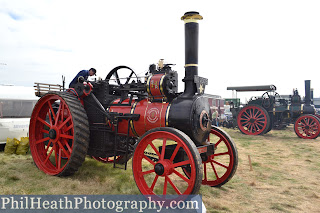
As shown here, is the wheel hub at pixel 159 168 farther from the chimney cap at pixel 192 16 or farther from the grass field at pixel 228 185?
the chimney cap at pixel 192 16

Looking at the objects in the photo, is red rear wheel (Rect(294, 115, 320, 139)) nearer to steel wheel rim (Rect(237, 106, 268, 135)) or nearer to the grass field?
steel wheel rim (Rect(237, 106, 268, 135))

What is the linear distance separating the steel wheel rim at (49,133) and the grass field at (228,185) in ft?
0.87

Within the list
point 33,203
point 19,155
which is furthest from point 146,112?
point 19,155

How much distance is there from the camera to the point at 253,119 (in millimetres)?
13422

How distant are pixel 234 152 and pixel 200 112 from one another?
3.42ft

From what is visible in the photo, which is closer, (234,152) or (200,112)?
(200,112)

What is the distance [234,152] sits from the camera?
452 centimetres

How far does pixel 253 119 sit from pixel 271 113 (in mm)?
1428

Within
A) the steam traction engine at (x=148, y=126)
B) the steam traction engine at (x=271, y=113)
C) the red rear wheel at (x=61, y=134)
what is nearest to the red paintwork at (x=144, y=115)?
the steam traction engine at (x=148, y=126)

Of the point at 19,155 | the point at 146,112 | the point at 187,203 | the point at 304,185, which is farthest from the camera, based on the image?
the point at 19,155

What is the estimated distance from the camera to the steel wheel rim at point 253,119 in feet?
43.0

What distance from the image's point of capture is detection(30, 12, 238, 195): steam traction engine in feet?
12.2

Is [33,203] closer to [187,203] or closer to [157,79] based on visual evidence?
[187,203]

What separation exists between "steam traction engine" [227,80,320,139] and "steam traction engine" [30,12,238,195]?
8.82m
